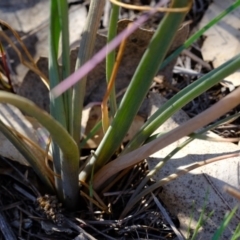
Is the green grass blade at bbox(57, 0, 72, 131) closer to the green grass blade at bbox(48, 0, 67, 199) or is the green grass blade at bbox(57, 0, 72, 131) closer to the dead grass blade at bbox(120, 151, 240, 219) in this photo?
the green grass blade at bbox(48, 0, 67, 199)

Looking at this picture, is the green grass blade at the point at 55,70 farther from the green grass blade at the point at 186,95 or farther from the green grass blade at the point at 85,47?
the green grass blade at the point at 186,95

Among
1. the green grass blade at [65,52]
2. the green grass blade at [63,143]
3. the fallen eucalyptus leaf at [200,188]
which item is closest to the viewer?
the green grass blade at [63,143]

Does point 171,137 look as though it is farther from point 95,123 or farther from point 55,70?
point 95,123

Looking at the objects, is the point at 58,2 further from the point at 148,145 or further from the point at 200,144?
the point at 200,144

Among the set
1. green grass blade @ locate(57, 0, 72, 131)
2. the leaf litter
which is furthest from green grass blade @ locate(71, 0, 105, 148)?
the leaf litter

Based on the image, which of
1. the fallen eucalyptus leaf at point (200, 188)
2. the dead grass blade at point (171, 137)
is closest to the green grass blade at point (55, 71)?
the dead grass blade at point (171, 137)

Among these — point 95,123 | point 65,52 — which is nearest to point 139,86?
point 65,52
